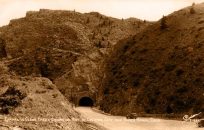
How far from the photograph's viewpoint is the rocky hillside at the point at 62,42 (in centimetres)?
6500

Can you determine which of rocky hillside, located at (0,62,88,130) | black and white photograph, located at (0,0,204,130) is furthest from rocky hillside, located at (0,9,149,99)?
rocky hillside, located at (0,62,88,130)

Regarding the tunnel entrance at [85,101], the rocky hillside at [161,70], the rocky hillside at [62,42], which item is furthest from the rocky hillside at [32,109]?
the rocky hillside at [62,42]

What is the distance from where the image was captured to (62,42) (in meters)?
70.7

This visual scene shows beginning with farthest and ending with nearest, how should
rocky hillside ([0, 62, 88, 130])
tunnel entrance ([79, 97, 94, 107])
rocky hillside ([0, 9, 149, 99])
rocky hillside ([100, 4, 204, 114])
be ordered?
rocky hillside ([0, 9, 149, 99])
tunnel entrance ([79, 97, 94, 107])
rocky hillside ([100, 4, 204, 114])
rocky hillside ([0, 62, 88, 130])

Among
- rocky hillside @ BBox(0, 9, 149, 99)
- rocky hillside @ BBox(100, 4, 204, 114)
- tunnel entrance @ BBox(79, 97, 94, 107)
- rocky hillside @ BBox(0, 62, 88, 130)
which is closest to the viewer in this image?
rocky hillside @ BBox(0, 62, 88, 130)

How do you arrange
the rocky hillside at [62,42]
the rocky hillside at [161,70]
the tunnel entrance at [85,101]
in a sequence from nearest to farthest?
the rocky hillside at [161,70] → the tunnel entrance at [85,101] → the rocky hillside at [62,42]

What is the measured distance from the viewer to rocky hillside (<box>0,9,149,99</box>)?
213 ft

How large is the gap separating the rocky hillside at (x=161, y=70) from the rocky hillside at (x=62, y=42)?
13.2 meters

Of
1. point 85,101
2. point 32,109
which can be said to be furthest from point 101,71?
point 32,109

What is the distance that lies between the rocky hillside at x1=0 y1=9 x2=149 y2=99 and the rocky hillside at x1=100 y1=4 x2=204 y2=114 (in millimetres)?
13197

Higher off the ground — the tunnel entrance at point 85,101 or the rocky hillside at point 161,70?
the rocky hillside at point 161,70

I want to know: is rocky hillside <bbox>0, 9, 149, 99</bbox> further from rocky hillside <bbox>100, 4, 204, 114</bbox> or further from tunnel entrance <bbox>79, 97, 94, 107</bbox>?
rocky hillside <bbox>100, 4, 204, 114</bbox>

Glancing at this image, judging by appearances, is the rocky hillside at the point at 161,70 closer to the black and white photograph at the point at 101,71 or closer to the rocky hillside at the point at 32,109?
the black and white photograph at the point at 101,71

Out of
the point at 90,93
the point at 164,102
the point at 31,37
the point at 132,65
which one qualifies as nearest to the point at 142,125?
the point at 164,102
